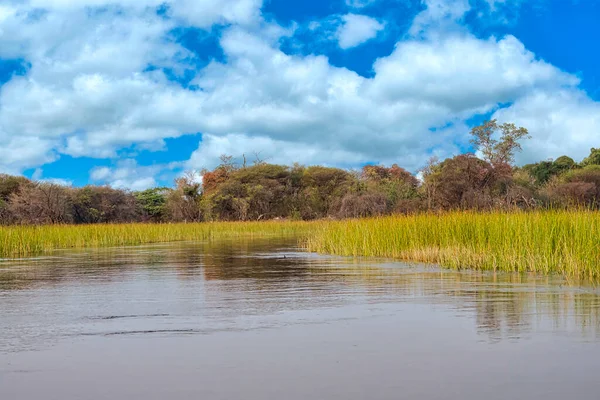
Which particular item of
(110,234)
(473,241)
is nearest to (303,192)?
(110,234)

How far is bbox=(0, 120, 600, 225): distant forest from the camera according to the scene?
29969mm

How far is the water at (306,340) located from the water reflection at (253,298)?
0.9 inches

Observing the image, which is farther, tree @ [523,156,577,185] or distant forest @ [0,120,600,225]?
tree @ [523,156,577,185]

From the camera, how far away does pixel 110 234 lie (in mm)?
23109

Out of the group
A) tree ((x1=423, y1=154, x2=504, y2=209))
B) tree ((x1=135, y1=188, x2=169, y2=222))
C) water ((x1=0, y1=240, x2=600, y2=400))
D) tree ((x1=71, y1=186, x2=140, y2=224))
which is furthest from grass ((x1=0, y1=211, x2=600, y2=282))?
tree ((x1=135, y1=188, x2=169, y2=222))

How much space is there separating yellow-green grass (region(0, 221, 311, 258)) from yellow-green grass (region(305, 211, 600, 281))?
9.23 metres

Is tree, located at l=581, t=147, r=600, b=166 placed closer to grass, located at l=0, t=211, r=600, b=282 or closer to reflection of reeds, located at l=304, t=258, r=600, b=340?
grass, located at l=0, t=211, r=600, b=282

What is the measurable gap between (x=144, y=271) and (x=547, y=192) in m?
26.8

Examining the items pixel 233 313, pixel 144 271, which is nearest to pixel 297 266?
pixel 144 271

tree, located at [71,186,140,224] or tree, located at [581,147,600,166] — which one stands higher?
tree, located at [581,147,600,166]

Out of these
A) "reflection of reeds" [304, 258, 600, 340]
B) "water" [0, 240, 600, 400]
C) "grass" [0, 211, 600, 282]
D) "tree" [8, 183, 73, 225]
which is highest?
"tree" [8, 183, 73, 225]

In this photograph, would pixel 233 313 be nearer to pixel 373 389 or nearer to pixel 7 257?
pixel 373 389

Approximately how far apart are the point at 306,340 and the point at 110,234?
773 inches

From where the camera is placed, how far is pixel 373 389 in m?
3.40
